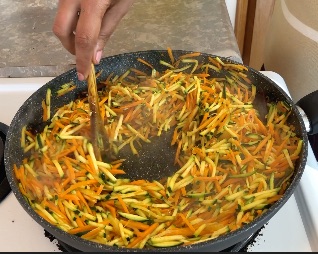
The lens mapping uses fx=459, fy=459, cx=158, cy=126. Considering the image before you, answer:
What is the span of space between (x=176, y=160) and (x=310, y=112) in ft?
0.94

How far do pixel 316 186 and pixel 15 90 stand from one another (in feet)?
2.44

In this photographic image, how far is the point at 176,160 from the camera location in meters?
0.97

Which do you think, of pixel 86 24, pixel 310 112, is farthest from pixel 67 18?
pixel 310 112

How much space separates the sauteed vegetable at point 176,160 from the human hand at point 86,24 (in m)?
0.23

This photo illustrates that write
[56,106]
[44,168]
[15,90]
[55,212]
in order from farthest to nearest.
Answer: [15,90]
[56,106]
[44,168]
[55,212]

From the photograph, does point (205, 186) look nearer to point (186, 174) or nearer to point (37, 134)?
point (186, 174)

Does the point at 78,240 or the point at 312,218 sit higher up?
the point at 78,240

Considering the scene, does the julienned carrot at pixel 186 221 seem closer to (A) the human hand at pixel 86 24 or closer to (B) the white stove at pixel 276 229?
(B) the white stove at pixel 276 229

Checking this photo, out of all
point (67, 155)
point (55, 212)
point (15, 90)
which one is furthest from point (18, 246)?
point (15, 90)

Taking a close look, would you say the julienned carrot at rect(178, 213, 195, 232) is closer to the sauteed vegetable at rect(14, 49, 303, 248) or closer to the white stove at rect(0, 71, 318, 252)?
the sauteed vegetable at rect(14, 49, 303, 248)

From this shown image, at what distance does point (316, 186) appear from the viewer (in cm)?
88

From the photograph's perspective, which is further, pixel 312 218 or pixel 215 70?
pixel 215 70

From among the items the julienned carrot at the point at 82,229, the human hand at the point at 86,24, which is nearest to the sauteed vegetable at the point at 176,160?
the julienned carrot at the point at 82,229

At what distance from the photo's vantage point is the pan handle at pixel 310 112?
0.89m
